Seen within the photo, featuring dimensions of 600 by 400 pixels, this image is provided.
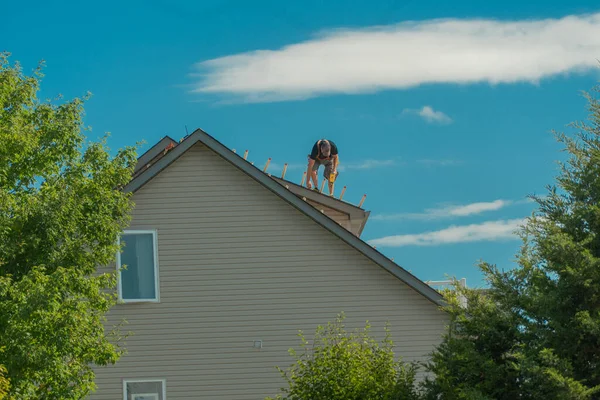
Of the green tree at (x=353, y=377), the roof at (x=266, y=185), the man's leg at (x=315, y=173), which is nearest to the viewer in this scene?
the green tree at (x=353, y=377)

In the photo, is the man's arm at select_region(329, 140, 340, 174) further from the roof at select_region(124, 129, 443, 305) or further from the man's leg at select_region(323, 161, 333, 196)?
the roof at select_region(124, 129, 443, 305)

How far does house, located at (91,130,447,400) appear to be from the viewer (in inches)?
890

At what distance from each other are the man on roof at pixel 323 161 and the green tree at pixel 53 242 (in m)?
7.03

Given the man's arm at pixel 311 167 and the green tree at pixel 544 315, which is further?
the man's arm at pixel 311 167

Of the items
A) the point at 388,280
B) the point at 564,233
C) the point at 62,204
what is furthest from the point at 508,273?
the point at 62,204

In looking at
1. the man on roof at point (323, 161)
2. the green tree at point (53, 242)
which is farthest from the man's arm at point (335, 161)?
the green tree at point (53, 242)

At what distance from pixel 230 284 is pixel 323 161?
7339mm

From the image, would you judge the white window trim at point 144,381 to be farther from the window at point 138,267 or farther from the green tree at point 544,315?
the green tree at point 544,315

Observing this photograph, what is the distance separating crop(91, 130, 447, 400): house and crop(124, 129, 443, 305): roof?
3 centimetres

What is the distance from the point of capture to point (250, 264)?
23.1m

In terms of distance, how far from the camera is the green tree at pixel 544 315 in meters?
14.7

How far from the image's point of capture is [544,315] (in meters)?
15.2

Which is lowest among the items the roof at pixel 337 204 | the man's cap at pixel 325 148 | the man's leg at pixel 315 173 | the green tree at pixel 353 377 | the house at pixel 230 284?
the green tree at pixel 353 377

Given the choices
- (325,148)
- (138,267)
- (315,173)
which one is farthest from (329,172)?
(138,267)
